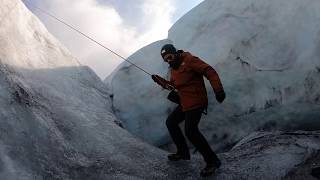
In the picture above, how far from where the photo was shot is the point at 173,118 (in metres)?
5.90

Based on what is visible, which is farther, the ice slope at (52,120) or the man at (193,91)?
the man at (193,91)

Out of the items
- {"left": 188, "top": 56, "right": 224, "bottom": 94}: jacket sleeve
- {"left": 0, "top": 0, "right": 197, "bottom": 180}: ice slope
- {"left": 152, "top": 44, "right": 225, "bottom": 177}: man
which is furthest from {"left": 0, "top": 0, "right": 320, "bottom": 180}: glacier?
{"left": 188, "top": 56, "right": 224, "bottom": 94}: jacket sleeve

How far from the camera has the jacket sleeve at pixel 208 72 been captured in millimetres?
5203

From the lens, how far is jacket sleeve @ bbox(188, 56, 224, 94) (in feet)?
17.1

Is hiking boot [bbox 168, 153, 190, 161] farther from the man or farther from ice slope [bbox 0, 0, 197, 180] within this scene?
the man

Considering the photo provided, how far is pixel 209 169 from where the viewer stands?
541cm

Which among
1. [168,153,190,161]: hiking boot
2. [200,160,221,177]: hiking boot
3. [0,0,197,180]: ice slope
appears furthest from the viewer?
[168,153,190,161]: hiking boot

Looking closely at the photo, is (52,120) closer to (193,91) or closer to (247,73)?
(193,91)

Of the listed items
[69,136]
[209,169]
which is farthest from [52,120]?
[209,169]

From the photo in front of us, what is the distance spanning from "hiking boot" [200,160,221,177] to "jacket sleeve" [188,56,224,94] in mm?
827

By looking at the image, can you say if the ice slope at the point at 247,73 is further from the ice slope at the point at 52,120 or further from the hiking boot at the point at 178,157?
the hiking boot at the point at 178,157

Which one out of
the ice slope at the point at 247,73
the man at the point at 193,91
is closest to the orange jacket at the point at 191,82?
the man at the point at 193,91

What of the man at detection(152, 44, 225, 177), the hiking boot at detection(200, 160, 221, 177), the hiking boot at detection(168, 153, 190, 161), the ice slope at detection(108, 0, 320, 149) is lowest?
the hiking boot at detection(200, 160, 221, 177)

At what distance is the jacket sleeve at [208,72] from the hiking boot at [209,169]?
83cm
